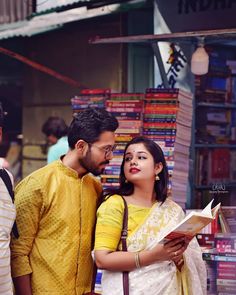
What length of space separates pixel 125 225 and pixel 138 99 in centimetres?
204

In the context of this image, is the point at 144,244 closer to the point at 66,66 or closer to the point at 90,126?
the point at 90,126

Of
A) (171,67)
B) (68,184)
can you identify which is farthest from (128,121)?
(68,184)

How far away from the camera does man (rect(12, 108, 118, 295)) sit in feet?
10.1

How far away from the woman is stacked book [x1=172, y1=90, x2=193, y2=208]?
1605mm

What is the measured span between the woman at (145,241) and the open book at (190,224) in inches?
2.6

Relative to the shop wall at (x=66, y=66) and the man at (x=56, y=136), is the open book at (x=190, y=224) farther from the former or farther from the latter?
the shop wall at (x=66, y=66)

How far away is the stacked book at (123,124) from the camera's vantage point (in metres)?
4.99

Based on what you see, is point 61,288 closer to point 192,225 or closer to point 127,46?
point 192,225

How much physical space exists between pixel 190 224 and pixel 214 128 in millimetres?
3784

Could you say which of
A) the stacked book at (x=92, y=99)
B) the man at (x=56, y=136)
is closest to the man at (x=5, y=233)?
the stacked book at (x=92, y=99)

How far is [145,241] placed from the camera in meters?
3.09

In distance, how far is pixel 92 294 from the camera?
3254mm

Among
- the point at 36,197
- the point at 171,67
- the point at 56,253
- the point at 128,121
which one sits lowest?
the point at 56,253

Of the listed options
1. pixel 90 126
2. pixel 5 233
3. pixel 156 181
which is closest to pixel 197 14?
pixel 156 181
